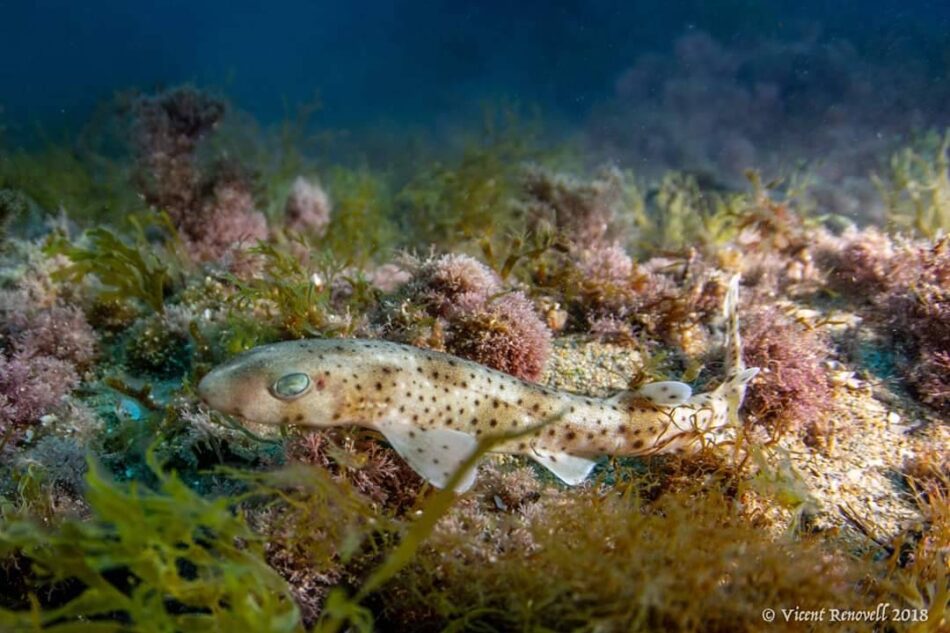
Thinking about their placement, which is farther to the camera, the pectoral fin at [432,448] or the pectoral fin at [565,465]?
the pectoral fin at [565,465]

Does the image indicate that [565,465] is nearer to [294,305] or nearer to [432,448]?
[432,448]

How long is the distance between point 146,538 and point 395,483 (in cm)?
147

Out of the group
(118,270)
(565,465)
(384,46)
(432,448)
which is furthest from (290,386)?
(384,46)

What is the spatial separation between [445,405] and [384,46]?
3324 inches

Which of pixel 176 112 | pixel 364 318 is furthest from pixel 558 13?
pixel 364 318

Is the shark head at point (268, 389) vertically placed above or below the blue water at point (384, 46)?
below

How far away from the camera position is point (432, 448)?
3.22 m

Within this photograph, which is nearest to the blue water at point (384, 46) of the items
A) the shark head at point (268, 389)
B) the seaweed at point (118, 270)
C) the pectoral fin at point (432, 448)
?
the seaweed at point (118, 270)

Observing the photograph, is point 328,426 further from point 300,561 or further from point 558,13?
point 558,13

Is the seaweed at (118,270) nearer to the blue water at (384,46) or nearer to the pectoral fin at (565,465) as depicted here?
the pectoral fin at (565,465)

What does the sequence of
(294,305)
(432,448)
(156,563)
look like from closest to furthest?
(156,563)
(432,448)
(294,305)

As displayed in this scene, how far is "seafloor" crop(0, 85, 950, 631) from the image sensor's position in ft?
8.00

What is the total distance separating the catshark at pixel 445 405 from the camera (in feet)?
10.2

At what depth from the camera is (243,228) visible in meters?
7.73
